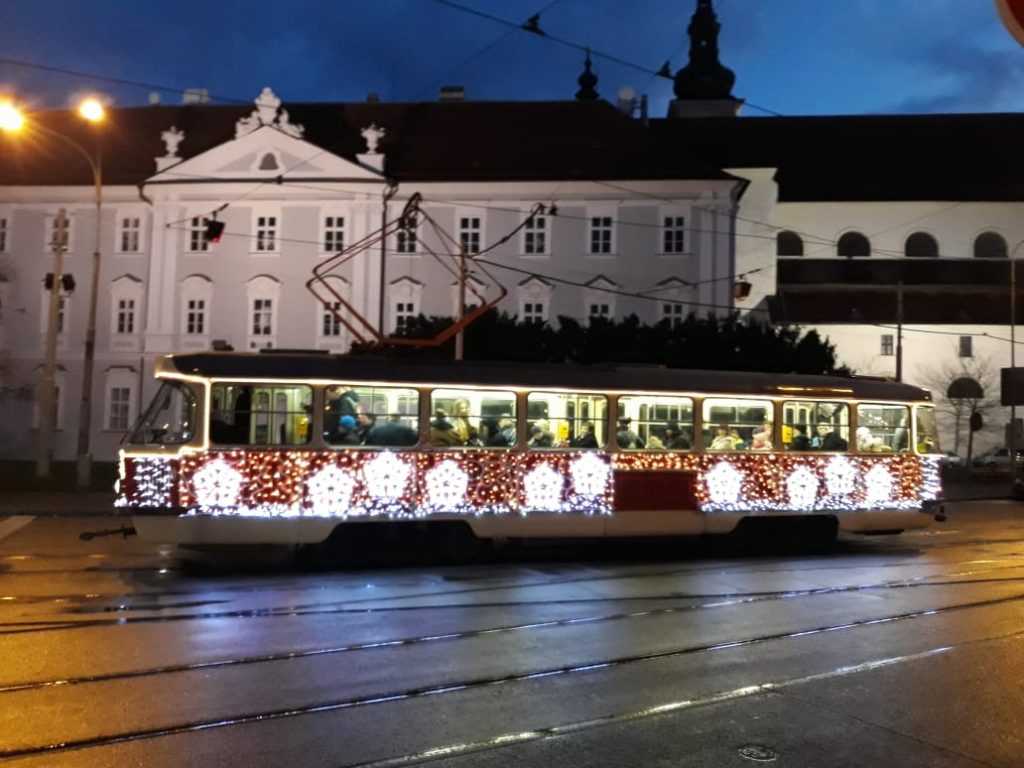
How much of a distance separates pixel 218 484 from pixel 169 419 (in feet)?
3.53

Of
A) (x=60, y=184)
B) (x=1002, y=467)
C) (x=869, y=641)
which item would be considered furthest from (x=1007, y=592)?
(x=60, y=184)

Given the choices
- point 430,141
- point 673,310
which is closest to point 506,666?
point 673,310

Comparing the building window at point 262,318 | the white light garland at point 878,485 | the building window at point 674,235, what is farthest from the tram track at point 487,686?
the building window at point 262,318

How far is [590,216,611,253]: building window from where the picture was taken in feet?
123

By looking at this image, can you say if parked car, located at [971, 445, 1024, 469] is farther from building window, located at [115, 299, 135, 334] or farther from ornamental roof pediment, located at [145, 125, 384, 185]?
building window, located at [115, 299, 135, 334]

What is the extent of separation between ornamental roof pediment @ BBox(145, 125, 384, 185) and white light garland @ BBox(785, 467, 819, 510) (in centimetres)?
2661

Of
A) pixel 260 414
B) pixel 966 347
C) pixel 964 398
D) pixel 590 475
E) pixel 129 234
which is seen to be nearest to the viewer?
pixel 260 414

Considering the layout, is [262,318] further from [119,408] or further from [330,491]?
[330,491]

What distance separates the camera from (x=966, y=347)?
45844 mm

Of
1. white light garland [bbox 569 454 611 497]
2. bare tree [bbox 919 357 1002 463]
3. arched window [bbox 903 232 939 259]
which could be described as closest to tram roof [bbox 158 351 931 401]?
white light garland [bbox 569 454 611 497]

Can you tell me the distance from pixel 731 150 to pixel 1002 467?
23.5 m

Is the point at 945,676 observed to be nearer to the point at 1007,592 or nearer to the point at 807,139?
the point at 1007,592

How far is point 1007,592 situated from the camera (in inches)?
433

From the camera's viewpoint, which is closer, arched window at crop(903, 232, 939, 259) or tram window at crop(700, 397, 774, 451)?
tram window at crop(700, 397, 774, 451)
